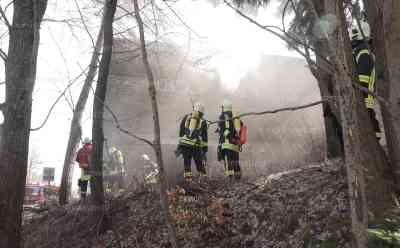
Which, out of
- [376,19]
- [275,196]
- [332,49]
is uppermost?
[376,19]

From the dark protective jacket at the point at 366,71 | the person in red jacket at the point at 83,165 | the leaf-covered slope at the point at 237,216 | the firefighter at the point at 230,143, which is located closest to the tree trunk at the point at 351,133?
the leaf-covered slope at the point at 237,216

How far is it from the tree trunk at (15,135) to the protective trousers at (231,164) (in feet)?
13.5

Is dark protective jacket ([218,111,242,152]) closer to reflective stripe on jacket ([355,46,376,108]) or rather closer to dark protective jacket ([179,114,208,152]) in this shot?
dark protective jacket ([179,114,208,152])

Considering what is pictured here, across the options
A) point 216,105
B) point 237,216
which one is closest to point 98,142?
point 237,216

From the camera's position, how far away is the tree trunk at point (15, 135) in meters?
4.25

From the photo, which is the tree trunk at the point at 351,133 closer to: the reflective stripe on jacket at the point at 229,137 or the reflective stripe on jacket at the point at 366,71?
the reflective stripe on jacket at the point at 366,71

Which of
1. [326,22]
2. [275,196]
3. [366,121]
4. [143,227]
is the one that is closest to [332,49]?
[326,22]

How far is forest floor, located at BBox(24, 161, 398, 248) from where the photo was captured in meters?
4.42

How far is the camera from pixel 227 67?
19312 millimetres

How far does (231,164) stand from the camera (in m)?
7.74

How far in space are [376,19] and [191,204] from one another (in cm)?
358

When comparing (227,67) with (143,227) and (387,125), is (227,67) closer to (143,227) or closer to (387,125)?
(143,227)

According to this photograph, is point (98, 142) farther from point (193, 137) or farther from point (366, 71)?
point (366, 71)

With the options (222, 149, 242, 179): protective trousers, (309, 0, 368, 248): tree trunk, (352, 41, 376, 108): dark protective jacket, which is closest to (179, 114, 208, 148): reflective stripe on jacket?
(222, 149, 242, 179): protective trousers
